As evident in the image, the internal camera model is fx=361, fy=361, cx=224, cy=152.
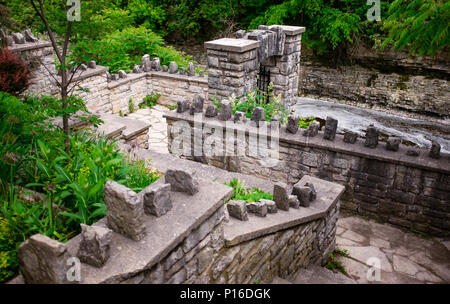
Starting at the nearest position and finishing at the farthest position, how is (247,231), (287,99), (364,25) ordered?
(247,231)
(287,99)
(364,25)

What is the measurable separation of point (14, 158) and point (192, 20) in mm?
17274

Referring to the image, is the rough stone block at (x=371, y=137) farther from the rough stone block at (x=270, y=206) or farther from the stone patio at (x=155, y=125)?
the stone patio at (x=155, y=125)

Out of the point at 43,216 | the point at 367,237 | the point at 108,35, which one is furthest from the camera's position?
the point at 108,35

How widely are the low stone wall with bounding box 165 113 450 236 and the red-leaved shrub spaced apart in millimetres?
3032

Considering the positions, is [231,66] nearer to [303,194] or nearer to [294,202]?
[303,194]

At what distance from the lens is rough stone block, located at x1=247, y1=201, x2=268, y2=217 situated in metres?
3.67

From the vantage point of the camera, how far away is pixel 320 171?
6273 millimetres

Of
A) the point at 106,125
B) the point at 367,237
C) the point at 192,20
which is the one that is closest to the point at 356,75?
the point at 192,20

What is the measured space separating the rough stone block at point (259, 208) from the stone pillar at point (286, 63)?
626 centimetres

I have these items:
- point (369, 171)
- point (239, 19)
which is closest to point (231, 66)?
point (369, 171)

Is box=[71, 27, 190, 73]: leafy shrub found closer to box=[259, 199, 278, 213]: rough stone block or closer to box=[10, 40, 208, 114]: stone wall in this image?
box=[10, 40, 208, 114]: stone wall

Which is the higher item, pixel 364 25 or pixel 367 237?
pixel 364 25

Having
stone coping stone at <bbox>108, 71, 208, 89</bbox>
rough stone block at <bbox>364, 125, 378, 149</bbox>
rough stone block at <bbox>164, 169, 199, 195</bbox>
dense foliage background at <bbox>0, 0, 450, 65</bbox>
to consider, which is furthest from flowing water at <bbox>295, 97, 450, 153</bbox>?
rough stone block at <bbox>164, 169, 199, 195</bbox>

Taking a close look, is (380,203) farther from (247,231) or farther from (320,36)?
(320,36)
